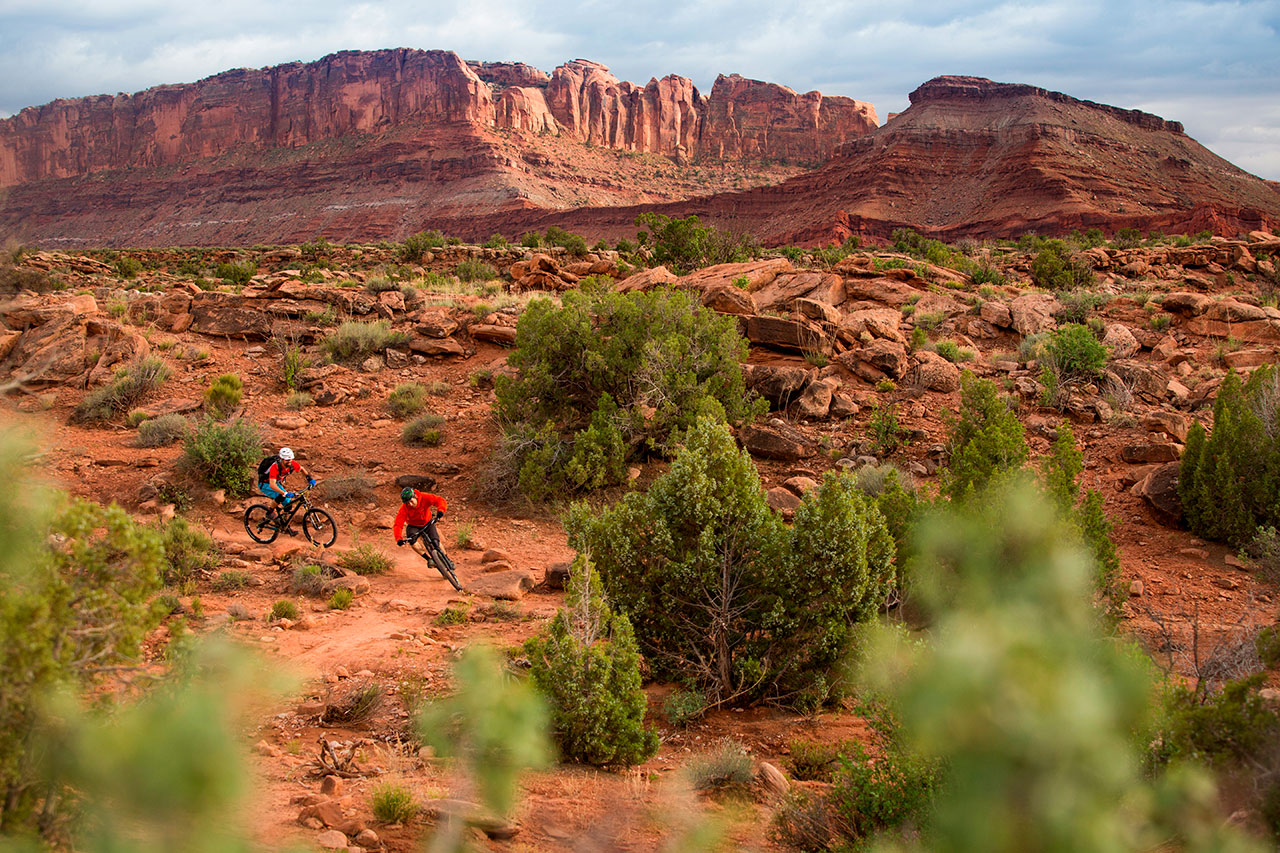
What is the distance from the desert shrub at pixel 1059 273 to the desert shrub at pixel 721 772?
67.5 feet

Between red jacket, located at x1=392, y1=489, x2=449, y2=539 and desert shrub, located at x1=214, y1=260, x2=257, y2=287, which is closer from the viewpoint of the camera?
red jacket, located at x1=392, y1=489, x2=449, y2=539

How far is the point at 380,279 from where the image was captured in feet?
61.3

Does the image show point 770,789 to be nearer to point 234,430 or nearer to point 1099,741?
point 1099,741

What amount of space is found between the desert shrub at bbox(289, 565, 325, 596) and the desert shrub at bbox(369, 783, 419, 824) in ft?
15.2

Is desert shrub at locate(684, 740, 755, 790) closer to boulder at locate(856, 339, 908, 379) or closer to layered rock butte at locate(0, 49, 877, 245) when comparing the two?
boulder at locate(856, 339, 908, 379)

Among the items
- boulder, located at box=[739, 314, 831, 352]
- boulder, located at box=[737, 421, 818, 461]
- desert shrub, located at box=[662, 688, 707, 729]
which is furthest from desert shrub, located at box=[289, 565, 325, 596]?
boulder, located at box=[739, 314, 831, 352]

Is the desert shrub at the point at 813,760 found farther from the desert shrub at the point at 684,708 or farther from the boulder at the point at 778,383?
the boulder at the point at 778,383

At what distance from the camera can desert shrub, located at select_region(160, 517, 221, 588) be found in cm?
745

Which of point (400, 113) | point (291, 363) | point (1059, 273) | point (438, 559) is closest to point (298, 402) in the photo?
point (291, 363)

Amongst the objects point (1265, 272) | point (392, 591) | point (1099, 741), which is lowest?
point (392, 591)

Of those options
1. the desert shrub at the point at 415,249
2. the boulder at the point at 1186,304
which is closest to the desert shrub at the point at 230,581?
the boulder at the point at 1186,304

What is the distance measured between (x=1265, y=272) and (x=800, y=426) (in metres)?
18.5

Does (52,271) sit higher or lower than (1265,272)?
lower

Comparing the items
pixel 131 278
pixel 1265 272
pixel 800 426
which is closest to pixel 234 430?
pixel 800 426
